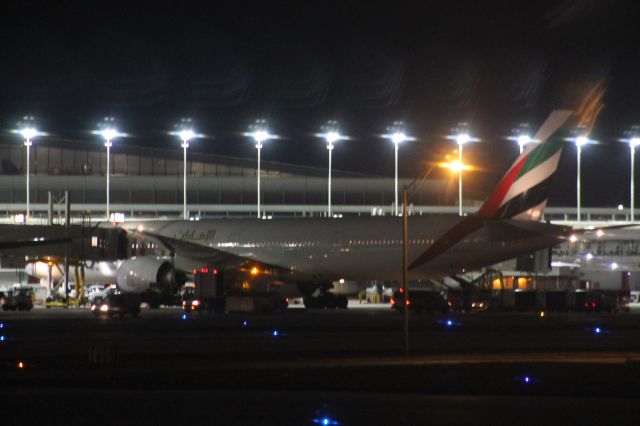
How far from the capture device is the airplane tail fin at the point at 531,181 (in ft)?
218

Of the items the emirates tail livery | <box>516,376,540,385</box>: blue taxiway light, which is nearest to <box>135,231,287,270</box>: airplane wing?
the emirates tail livery

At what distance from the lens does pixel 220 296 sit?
72.8 meters

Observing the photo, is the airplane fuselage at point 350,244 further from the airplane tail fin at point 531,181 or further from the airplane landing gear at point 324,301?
the airplane landing gear at point 324,301

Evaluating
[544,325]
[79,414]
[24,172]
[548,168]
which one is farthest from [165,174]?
[79,414]

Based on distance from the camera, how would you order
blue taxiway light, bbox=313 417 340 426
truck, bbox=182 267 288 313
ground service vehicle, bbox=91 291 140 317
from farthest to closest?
truck, bbox=182 267 288 313, ground service vehicle, bbox=91 291 140 317, blue taxiway light, bbox=313 417 340 426

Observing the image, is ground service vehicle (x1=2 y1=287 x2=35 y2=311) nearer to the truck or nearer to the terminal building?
the truck

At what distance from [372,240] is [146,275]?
15.0 m

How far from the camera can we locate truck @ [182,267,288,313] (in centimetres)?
7094

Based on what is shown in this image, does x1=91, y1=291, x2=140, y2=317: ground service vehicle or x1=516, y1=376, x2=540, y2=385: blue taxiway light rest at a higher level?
x1=91, y1=291, x2=140, y2=317: ground service vehicle

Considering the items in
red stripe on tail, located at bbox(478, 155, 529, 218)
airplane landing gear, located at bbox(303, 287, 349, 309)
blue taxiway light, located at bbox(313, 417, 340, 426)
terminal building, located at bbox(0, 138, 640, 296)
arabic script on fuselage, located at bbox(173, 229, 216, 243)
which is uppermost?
terminal building, located at bbox(0, 138, 640, 296)

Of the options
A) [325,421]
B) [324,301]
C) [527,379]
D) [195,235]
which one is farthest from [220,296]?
[325,421]

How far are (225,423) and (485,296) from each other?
5518cm

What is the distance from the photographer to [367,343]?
4366cm

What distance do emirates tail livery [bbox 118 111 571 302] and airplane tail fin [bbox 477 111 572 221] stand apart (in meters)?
0.06
